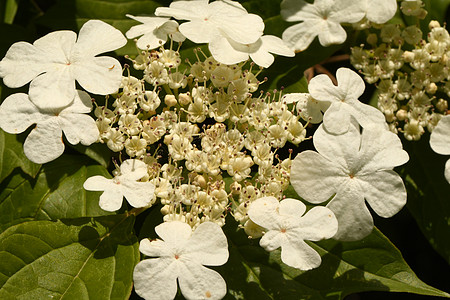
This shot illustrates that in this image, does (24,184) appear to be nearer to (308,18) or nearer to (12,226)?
(12,226)

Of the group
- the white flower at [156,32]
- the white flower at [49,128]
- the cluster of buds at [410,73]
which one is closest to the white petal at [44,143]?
the white flower at [49,128]

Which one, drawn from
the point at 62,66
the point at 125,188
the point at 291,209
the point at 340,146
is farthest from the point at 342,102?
the point at 62,66

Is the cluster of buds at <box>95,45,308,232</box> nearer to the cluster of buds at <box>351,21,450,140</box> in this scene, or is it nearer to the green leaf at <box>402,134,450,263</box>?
the cluster of buds at <box>351,21,450,140</box>

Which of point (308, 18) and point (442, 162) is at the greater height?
point (308, 18)

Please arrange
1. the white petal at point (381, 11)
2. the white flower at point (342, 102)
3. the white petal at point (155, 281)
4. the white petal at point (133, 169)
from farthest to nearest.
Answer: the white petal at point (381, 11)
the white flower at point (342, 102)
the white petal at point (133, 169)
the white petal at point (155, 281)

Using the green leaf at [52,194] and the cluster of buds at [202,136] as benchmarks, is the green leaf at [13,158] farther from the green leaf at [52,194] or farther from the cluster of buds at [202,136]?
the cluster of buds at [202,136]

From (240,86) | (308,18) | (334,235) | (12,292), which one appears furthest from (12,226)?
(308,18)

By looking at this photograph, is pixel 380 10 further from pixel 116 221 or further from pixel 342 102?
pixel 116 221
